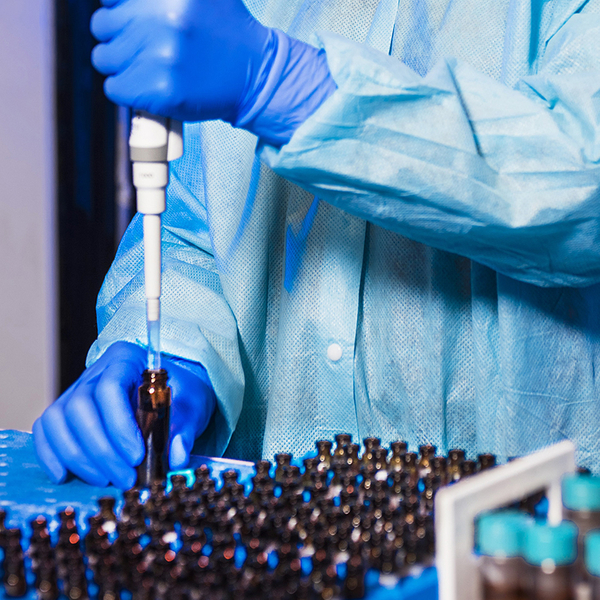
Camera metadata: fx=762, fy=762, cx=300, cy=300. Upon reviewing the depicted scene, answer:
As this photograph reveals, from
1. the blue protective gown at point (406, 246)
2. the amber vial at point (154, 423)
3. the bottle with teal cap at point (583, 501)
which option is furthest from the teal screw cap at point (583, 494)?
the amber vial at point (154, 423)

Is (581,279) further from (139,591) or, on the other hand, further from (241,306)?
(139,591)

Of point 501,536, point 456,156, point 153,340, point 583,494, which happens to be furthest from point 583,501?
point 153,340

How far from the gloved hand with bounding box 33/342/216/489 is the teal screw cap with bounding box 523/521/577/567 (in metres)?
0.61

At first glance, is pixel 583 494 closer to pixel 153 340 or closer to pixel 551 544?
pixel 551 544

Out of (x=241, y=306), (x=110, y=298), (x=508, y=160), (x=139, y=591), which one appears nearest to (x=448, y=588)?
(x=139, y=591)

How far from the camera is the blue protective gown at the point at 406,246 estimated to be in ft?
3.13

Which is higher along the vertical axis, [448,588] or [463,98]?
[463,98]

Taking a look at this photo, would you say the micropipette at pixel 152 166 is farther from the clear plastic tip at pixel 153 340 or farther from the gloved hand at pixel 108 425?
the gloved hand at pixel 108 425

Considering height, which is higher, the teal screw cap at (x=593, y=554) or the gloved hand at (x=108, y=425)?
the gloved hand at (x=108, y=425)

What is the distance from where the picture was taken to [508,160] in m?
0.98

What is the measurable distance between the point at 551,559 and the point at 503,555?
0.11 feet

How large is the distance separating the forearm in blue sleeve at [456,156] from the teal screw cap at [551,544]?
1.73 ft

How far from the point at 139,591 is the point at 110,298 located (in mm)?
956

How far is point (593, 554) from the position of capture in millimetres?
490
